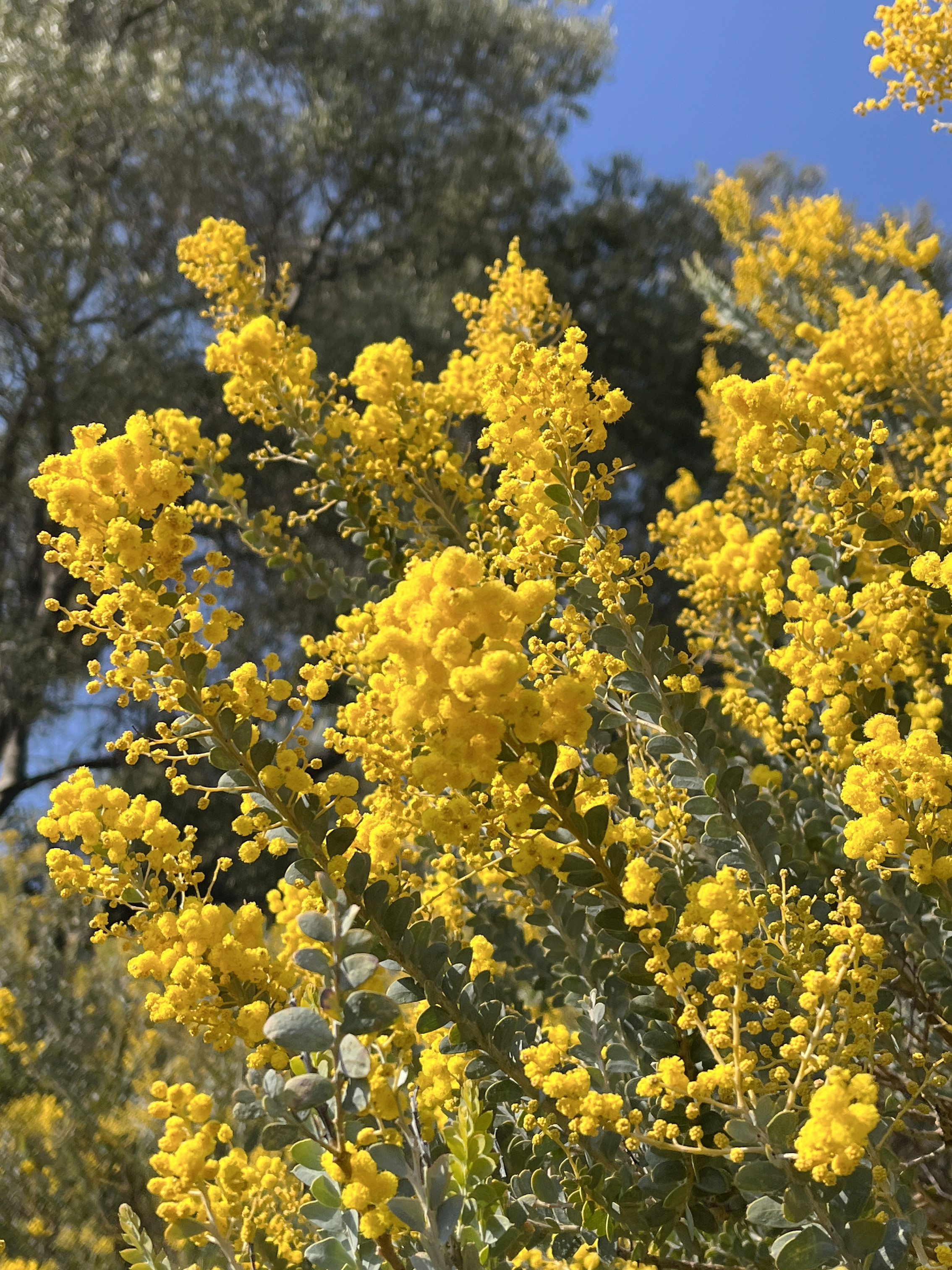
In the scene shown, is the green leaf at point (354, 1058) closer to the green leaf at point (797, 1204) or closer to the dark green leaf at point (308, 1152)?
the dark green leaf at point (308, 1152)

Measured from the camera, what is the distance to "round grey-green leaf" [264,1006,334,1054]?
2.88 ft

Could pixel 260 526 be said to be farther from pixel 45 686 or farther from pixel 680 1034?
pixel 45 686

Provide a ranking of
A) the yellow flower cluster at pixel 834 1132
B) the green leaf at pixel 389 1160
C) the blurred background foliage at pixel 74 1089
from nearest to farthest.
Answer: the yellow flower cluster at pixel 834 1132 < the green leaf at pixel 389 1160 < the blurred background foliage at pixel 74 1089

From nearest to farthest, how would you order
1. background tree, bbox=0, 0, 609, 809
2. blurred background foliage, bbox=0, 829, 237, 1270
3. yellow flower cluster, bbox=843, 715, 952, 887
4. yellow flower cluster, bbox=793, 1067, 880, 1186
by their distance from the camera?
yellow flower cluster, bbox=793, 1067, 880, 1186, yellow flower cluster, bbox=843, 715, 952, 887, blurred background foliage, bbox=0, 829, 237, 1270, background tree, bbox=0, 0, 609, 809

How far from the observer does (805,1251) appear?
35.5 inches

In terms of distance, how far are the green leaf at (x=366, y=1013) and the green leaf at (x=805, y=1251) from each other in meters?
0.46

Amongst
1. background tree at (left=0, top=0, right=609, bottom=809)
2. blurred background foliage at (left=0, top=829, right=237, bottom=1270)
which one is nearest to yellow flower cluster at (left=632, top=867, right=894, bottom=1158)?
blurred background foliage at (left=0, top=829, right=237, bottom=1270)

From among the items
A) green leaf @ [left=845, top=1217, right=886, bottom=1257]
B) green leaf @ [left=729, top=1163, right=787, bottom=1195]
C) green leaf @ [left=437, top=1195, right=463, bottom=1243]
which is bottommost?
green leaf @ [left=845, top=1217, right=886, bottom=1257]

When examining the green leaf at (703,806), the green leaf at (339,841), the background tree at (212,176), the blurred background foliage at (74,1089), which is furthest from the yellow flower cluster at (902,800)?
the background tree at (212,176)

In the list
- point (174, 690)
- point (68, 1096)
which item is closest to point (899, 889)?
point (174, 690)

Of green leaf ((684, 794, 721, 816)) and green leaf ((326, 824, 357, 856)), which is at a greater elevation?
green leaf ((326, 824, 357, 856))

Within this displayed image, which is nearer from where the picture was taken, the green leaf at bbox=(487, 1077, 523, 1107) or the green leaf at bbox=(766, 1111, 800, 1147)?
the green leaf at bbox=(766, 1111, 800, 1147)

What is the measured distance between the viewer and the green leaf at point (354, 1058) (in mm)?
856

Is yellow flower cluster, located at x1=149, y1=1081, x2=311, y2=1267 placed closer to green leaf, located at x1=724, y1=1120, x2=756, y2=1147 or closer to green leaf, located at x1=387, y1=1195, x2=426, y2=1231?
green leaf, located at x1=387, y1=1195, x2=426, y2=1231
